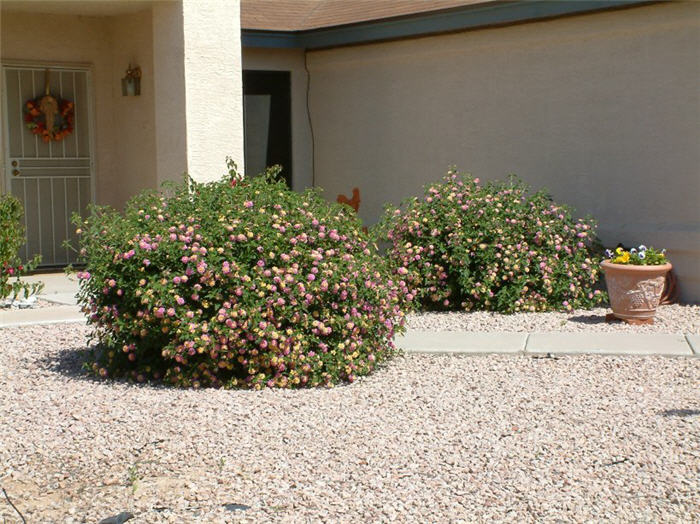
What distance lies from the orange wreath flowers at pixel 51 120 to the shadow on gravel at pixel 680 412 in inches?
344

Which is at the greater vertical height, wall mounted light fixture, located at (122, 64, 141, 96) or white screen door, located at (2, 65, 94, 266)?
wall mounted light fixture, located at (122, 64, 141, 96)

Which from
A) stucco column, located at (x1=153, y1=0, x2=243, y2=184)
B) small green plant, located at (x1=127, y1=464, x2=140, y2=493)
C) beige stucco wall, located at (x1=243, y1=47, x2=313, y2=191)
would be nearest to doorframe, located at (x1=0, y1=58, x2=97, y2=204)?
stucco column, located at (x1=153, y1=0, x2=243, y2=184)

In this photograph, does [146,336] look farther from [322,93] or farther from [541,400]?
[322,93]

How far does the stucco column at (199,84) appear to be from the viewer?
1080cm

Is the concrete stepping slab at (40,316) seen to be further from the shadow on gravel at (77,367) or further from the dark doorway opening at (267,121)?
the dark doorway opening at (267,121)

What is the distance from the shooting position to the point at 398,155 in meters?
13.0

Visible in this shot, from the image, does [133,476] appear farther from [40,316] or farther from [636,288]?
[636,288]

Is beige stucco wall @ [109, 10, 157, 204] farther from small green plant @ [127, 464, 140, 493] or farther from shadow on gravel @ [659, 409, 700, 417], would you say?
shadow on gravel @ [659, 409, 700, 417]

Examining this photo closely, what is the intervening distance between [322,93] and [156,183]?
324 cm

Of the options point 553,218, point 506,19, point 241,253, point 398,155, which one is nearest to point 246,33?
point 398,155

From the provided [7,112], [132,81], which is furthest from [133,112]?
[7,112]

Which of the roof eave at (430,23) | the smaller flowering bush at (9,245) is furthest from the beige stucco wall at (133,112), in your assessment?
the smaller flowering bush at (9,245)

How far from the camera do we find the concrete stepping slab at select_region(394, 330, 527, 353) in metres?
7.78

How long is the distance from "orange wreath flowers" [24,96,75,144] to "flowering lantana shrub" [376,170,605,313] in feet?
15.1
